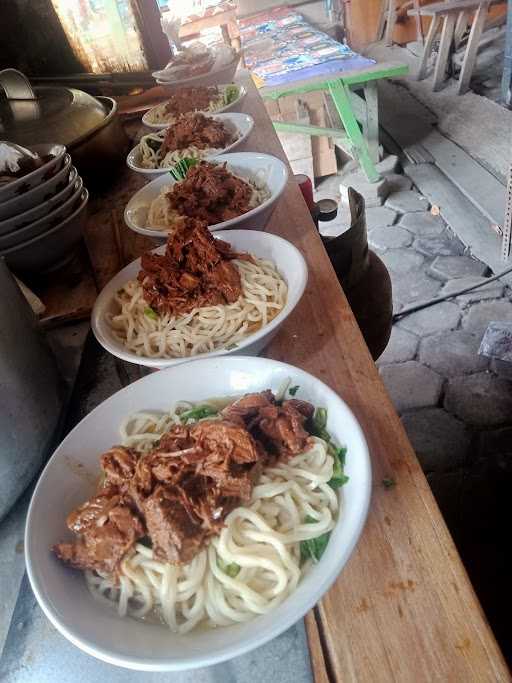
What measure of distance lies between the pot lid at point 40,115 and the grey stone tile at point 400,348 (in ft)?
7.08

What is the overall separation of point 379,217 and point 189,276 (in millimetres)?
3945

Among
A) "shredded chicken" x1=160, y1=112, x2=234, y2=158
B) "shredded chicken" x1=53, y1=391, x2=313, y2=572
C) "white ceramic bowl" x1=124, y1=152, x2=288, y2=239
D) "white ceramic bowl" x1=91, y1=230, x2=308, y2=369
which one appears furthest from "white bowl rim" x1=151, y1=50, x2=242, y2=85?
"shredded chicken" x1=53, y1=391, x2=313, y2=572

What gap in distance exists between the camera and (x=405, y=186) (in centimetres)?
549

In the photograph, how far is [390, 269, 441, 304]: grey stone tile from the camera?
12.5 ft

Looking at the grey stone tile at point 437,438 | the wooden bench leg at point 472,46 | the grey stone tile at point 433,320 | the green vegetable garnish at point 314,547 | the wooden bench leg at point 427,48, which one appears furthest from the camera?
the wooden bench leg at point 427,48

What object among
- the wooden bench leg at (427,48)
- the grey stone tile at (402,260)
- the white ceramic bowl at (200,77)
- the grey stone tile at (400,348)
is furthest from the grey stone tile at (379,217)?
the wooden bench leg at (427,48)

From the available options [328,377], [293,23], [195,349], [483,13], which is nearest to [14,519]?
[195,349]

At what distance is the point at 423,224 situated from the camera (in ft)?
15.5

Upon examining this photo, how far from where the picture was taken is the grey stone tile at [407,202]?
16.5 ft

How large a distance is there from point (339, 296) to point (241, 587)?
0.86 m

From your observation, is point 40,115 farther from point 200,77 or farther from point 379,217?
point 379,217

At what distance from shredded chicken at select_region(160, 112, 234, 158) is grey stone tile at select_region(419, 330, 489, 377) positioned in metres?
1.83

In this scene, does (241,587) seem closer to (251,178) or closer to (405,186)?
(251,178)

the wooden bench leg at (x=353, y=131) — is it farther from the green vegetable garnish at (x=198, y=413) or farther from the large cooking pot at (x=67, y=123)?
the green vegetable garnish at (x=198, y=413)
